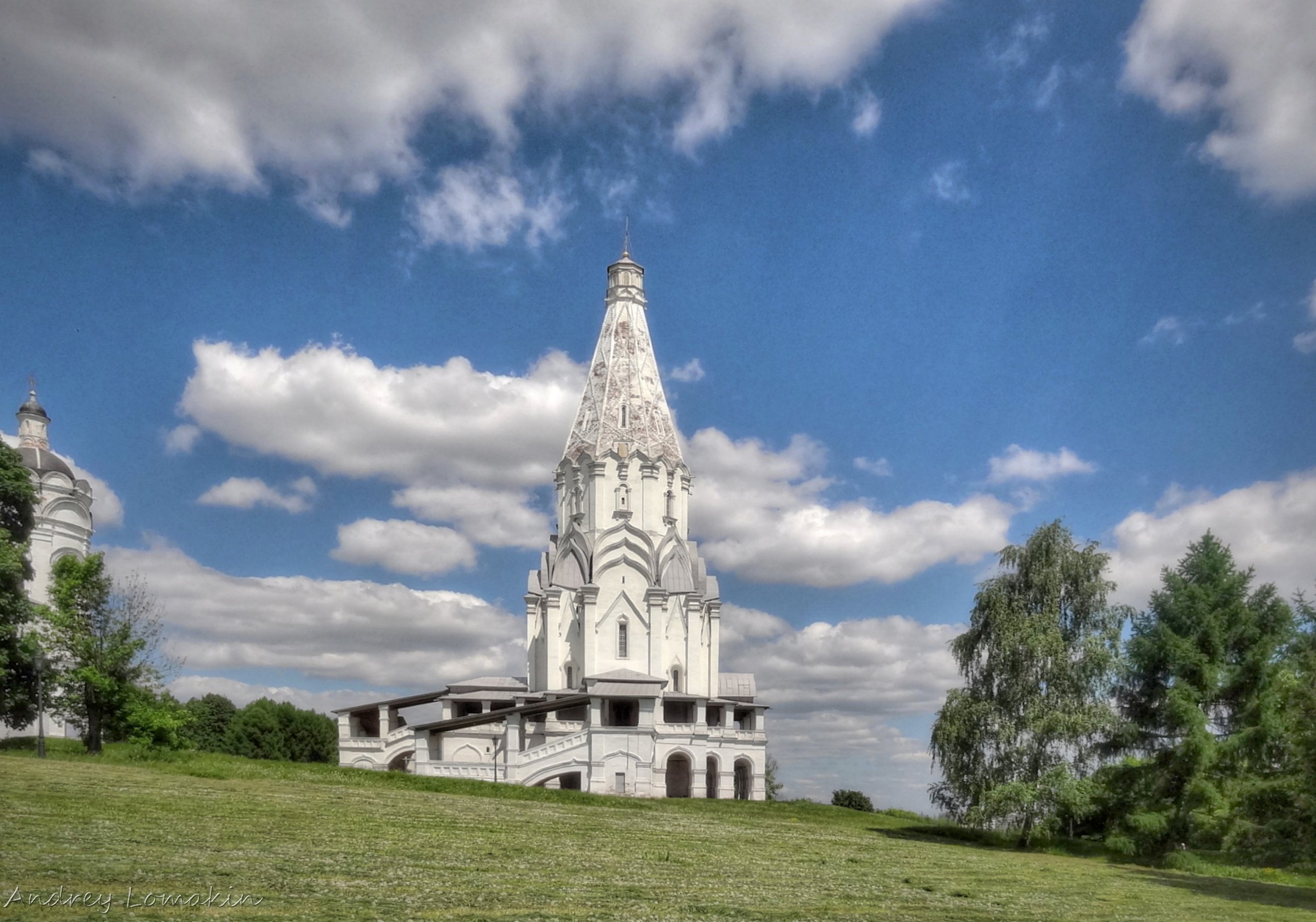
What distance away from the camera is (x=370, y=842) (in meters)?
16.8

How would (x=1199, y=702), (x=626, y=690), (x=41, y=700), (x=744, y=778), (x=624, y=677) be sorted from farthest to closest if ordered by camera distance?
(x=744, y=778), (x=624, y=677), (x=626, y=690), (x=41, y=700), (x=1199, y=702)

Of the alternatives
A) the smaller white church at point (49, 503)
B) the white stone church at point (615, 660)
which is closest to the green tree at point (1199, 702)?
the white stone church at point (615, 660)

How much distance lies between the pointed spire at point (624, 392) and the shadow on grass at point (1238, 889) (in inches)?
1363

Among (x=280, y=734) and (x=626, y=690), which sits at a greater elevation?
(x=626, y=690)

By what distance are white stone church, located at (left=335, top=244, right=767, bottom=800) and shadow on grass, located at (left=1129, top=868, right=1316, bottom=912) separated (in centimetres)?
2155

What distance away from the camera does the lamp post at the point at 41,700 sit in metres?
31.8

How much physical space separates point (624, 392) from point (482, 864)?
141 ft

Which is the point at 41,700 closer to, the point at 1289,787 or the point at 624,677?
the point at 624,677

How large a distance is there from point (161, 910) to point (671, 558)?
44915 mm

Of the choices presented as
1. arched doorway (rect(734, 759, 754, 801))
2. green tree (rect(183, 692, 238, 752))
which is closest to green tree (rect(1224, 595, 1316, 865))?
arched doorway (rect(734, 759, 754, 801))

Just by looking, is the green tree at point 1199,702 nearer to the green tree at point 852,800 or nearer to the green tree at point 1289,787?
the green tree at point 1289,787

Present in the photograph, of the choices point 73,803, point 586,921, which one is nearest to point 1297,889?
point 586,921

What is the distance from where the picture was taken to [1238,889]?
22.4 meters

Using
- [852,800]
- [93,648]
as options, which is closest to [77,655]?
[93,648]
